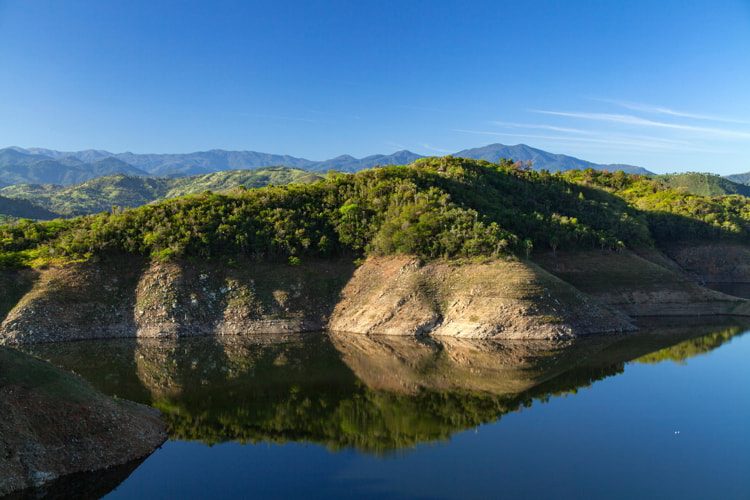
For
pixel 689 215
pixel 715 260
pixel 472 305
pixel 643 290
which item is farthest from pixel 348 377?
pixel 689 215

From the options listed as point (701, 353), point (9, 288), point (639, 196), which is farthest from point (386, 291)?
point (639, 196)

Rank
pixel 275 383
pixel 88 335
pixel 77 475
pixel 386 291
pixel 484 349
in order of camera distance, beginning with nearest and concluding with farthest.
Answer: pixel 77 475 < pixel 275 383 < pixel 484 349 < pixel 88 335 < pixel 386 291

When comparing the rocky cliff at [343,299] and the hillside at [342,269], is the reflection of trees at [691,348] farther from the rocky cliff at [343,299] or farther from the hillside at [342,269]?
the hillside at [342,269]

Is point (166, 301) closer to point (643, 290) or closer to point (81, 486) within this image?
point (81, 486)

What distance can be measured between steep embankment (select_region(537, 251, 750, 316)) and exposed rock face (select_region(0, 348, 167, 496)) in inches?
2316

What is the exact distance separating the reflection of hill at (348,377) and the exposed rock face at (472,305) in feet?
7.55

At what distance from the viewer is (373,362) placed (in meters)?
50.1

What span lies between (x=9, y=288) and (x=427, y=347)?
51260 mm

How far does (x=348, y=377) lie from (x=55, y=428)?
22.9 metres

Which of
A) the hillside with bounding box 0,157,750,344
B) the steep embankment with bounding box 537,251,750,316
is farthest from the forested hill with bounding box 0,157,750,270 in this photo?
the steep embankment with bounding box 537,251,750,316

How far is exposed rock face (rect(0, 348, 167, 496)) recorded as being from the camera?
83.6ft

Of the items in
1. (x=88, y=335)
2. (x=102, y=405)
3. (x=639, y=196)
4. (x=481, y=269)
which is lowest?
(x=88, y=335)

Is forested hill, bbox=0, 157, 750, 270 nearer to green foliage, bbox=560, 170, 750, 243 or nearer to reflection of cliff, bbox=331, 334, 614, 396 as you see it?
reflection of cliff, bbox=331, 334, 614, 396

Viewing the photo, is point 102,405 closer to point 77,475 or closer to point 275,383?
point 77,475
